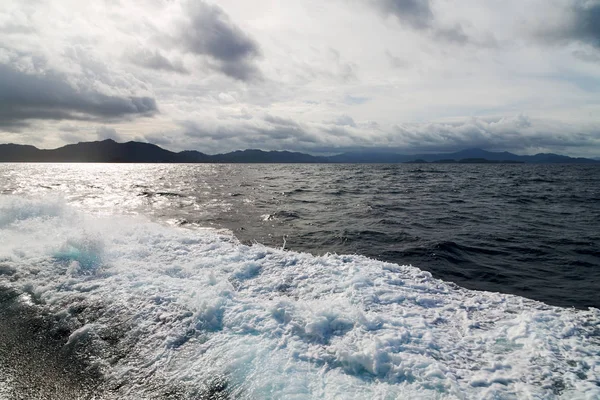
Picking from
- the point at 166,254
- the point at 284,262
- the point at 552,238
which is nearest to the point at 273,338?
the point at 284,262

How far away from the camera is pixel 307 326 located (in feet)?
19.5

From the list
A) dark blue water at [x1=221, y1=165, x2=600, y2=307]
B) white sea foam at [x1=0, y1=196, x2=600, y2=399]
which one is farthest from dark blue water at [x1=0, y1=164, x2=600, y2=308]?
white sea foam at [x1=0, y1=196, x2=600, y2=399]

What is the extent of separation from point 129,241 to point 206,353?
8.01 metres

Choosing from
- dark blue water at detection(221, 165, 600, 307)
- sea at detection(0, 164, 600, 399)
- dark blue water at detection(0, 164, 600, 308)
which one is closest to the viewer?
sea at detection(0, 164, 600, 399)

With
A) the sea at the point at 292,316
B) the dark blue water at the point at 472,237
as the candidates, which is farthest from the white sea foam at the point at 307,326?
the dark blue water at the point at 472,237

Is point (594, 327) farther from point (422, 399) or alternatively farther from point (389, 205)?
point (389, 205)

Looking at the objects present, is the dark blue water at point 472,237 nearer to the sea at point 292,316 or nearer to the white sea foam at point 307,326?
the sea at point 292,316

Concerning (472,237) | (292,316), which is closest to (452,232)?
(472,237)

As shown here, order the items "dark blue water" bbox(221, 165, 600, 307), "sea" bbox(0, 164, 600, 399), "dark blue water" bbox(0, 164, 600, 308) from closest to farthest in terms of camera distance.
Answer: "sea" bbox(0, 164, 600, 399) < "dark blue water" bbox(221, 165, 600, 307) < "dark blue water" bbox(0, 164, 600, 308)

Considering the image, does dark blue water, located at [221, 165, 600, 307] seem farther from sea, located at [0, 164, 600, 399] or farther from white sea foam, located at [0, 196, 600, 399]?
white sea foam, located at [0, 196, 600, 399]

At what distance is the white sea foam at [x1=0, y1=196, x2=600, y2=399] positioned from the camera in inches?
184

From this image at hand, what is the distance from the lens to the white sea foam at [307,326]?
468cm

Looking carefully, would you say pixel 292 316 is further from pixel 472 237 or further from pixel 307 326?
pixel 472 237

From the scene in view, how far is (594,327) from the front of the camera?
247 inches
